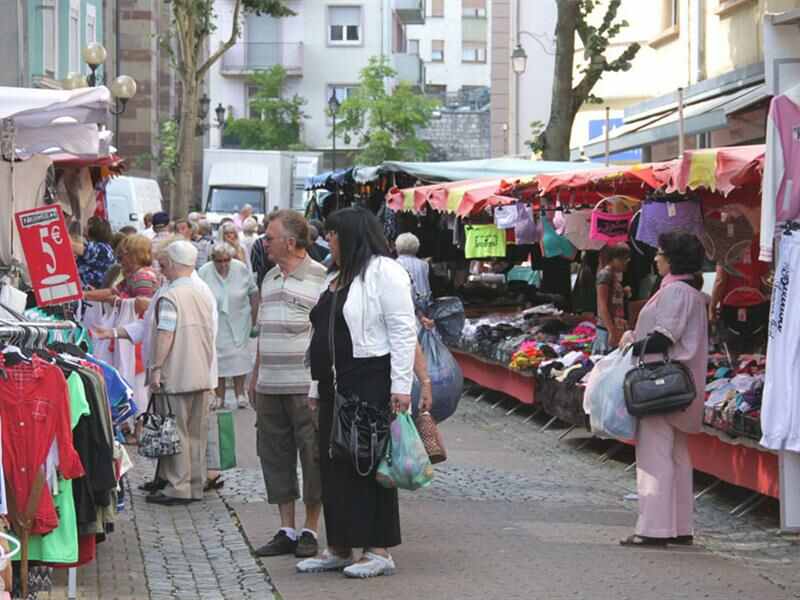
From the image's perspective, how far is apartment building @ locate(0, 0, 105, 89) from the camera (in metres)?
21.5

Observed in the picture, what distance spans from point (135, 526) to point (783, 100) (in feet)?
15.6

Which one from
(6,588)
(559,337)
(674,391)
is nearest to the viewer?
(6,588)

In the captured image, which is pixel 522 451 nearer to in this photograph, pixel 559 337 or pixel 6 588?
pixel 559 337

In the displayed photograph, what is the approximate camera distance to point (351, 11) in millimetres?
68375

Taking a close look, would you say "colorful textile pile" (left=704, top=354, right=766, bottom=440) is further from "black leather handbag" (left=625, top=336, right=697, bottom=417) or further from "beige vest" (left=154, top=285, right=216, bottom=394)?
"beige vest" (left=154, top=285, right=216, bottom=394)

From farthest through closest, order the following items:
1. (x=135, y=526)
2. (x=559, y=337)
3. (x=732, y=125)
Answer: (x=732, y=125), (x=559, y=337), (x=135, y=526)

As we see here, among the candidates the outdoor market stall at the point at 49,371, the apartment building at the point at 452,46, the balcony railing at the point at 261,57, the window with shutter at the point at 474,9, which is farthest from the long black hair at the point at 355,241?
the window with shutter at the point at 474,9

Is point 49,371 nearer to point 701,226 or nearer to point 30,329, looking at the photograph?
point 30,329

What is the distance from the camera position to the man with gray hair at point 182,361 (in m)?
10.9

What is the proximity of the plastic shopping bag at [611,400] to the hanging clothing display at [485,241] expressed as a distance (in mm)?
9863

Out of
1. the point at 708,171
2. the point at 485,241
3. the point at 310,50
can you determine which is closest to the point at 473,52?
the point at 310,50

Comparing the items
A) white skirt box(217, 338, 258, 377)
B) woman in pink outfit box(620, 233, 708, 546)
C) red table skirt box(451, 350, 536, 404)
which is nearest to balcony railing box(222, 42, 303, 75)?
red table skirt box(451, 350, 536, 404)

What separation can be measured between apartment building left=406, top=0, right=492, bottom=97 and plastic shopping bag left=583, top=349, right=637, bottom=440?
307 ft

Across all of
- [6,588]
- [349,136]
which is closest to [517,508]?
[6,588]
